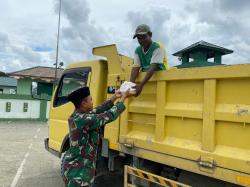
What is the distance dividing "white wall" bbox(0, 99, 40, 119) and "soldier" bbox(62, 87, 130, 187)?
60.7 ft

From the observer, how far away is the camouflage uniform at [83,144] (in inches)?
139

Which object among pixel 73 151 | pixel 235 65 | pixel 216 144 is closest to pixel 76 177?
pixel 73 151

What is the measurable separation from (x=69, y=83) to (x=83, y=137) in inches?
107

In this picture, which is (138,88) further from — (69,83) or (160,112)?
(69,83)

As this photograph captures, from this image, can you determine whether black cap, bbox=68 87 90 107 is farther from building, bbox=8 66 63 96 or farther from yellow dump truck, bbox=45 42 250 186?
building, bbox=8 66 63 96

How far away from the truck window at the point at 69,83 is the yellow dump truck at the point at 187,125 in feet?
2.62

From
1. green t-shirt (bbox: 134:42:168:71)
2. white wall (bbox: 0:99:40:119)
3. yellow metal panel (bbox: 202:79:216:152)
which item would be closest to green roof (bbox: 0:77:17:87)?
white wall (bbox: 0:99:40:119)

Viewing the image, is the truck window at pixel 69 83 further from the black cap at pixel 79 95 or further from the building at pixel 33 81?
the building at pixel 33 81

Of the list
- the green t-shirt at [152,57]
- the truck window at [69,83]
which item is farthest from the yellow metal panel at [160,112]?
the truck window at [69,83]

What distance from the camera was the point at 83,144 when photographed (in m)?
3.63

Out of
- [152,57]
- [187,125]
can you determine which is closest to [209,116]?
[187,125]

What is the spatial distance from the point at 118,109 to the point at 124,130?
25.8 inches

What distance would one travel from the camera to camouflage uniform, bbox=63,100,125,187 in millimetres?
3527

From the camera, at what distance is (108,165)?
484cm
